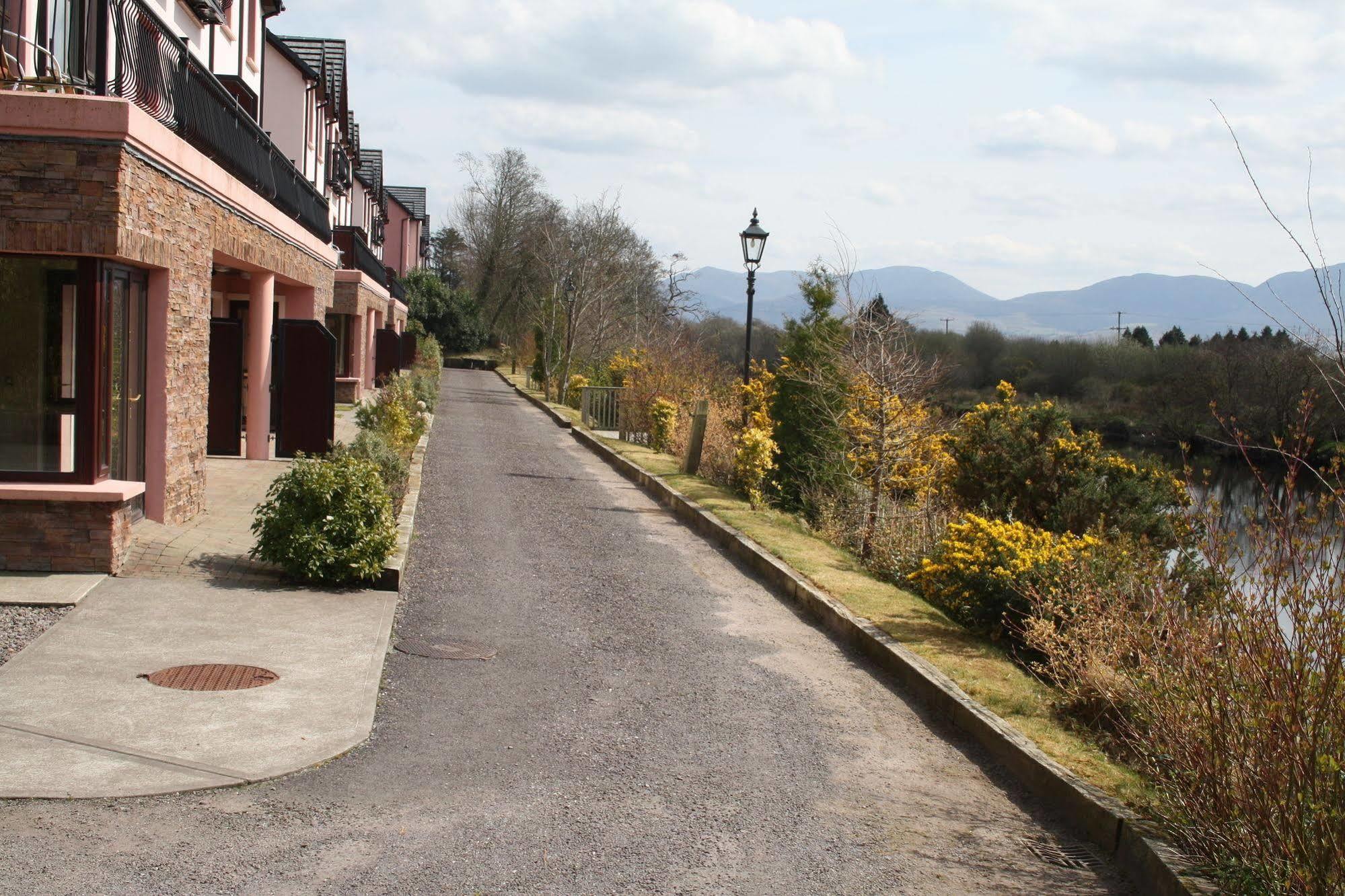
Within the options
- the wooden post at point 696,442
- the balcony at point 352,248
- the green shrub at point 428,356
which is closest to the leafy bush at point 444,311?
the green shrub at point 428,356

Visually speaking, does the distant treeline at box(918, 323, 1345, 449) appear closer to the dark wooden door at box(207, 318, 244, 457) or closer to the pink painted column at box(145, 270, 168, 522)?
the dark wooden door at box(207, 318, 244, 457)

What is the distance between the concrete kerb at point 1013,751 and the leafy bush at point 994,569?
945mm

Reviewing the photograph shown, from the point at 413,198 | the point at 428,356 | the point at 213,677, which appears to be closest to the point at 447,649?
the point at 213,677

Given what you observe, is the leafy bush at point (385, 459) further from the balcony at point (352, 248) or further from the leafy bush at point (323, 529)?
the balcony at point (352, 248)

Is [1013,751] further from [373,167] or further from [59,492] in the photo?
[373,167]

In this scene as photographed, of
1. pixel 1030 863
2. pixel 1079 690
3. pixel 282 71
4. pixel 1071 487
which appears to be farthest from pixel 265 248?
pixel 282 71

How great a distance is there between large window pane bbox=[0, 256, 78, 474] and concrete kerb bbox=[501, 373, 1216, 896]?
19.4 ft

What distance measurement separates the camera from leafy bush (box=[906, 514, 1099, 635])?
356 inches

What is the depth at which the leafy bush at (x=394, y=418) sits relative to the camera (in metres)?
17.3

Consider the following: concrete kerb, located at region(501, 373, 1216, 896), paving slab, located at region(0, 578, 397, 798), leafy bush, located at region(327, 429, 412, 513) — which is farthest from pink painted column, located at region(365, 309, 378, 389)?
paving slab, located at region(0, 578, 397, 798)

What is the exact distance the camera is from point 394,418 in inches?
685

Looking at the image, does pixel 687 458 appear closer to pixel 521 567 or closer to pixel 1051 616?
pixel 521 567

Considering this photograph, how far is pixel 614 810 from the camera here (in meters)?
5.31

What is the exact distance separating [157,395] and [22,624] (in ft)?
10.4
